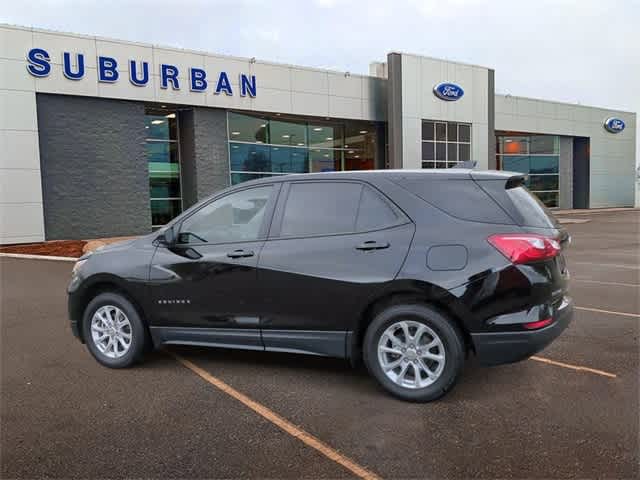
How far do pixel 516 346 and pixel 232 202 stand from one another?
2.71 metres

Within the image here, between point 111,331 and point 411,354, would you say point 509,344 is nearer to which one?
point 411,354

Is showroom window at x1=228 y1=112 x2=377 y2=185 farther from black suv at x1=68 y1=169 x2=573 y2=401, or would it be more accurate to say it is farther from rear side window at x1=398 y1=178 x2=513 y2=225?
rear side window at x1=398 y1=178 x2=513 y2=225

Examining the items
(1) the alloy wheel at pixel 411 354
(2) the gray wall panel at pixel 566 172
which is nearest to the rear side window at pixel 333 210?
(1) the alloy wheel at pixel 411 354

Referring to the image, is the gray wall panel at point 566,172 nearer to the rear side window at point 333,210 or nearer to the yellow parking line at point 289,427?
the rear side window at point 333,210

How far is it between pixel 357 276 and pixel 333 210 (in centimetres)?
64

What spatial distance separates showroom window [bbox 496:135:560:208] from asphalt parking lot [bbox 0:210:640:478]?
3227 centimetres

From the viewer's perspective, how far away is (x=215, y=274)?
4.65 meters

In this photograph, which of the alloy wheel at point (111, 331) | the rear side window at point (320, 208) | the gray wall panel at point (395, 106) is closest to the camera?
the rear side window at point (320, 208)

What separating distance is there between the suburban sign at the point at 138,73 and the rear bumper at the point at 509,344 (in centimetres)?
1874

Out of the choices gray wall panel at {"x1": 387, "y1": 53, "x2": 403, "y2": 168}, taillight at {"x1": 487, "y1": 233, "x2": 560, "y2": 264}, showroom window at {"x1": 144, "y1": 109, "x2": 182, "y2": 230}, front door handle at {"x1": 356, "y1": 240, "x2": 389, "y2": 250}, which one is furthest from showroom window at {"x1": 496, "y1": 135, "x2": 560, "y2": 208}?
front door handle at {"x1": 356, "y1": 240, "x2": 389, "y2": 250}

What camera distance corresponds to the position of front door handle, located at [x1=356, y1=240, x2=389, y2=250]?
13.5 feet

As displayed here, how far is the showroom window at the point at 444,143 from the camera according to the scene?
27.7 m

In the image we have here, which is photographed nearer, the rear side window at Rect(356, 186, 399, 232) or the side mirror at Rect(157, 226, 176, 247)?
the rear side window at Rect(356, 186, 399, 232)

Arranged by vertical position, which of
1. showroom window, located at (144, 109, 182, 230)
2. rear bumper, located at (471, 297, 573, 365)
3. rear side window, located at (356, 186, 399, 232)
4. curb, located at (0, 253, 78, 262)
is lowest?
curb, located at (0, 253, 78, 262)
